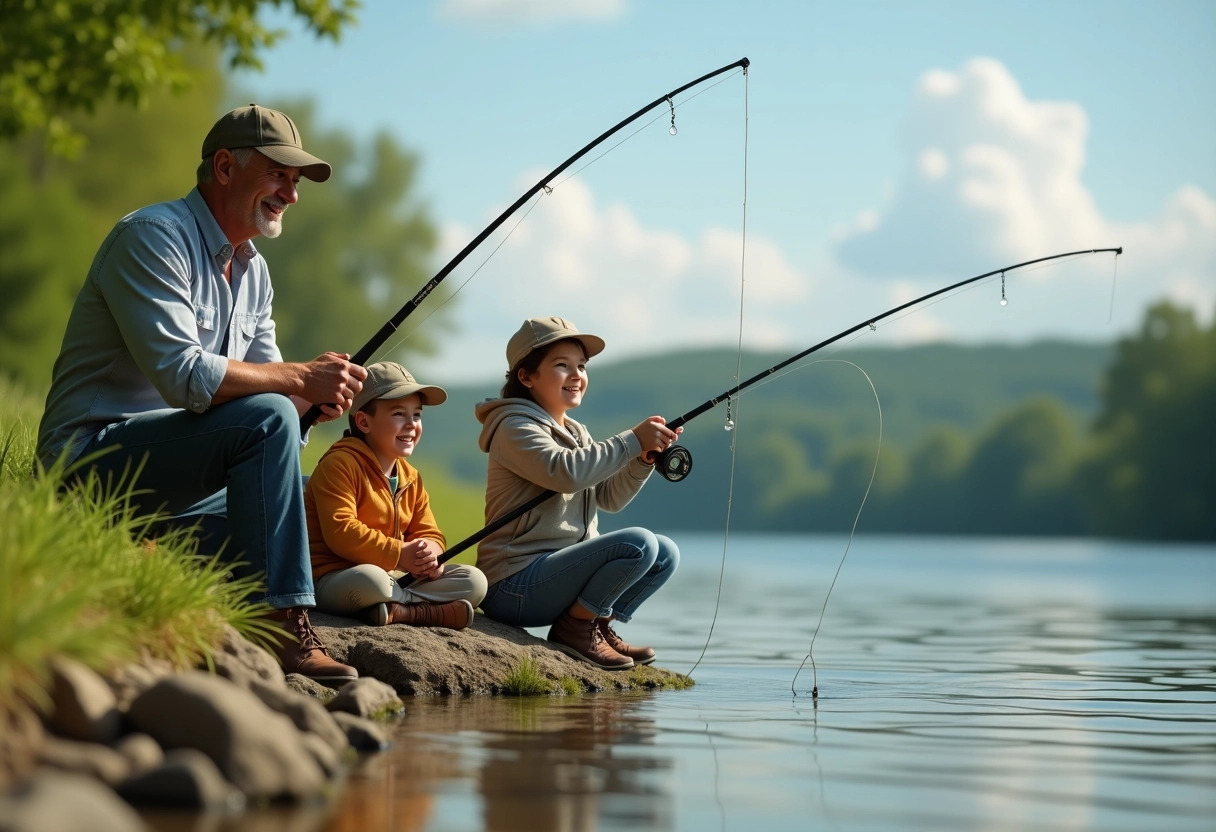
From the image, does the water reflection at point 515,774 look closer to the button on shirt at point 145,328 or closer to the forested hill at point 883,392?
the button on shirt at point 145,328

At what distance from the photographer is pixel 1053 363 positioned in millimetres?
119000

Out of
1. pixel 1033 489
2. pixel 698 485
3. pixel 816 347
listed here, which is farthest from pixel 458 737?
pixel 698 485

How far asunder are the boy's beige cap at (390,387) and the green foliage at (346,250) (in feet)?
101

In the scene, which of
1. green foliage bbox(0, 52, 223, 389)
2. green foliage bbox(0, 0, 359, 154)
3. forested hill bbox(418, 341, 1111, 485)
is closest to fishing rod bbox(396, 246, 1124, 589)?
green foliage bbox(0, 0, 359, 154)

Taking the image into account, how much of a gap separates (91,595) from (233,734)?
58 cm

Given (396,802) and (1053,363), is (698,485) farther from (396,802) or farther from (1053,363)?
(396,802)

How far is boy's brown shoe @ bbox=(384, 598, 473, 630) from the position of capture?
5.54 meters

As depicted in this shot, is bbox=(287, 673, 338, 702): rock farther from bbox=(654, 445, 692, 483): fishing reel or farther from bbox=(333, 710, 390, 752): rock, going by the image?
bbox=(654, 445, 692, 483): fishing reel

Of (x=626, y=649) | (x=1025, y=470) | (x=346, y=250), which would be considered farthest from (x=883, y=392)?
(x=626, y=649)

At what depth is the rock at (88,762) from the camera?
2.97 meters

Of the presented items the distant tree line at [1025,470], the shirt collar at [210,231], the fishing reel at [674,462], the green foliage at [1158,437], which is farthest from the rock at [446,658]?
the green foliage at [1158,437]

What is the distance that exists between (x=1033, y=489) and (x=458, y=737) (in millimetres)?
74894

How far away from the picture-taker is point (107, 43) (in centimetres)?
1227

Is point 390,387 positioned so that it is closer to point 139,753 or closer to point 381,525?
point 381,525
